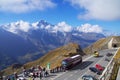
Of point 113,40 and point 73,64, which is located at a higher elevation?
point 113,40

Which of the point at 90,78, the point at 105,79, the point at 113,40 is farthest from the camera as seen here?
the point at 113,40

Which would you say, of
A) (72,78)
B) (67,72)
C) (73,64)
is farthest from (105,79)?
(73,64)

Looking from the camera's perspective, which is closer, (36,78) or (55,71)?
(36,78)

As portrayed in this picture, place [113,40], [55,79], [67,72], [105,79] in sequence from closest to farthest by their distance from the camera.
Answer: [105,79] → [55,79] → [67,72] → [113,40]

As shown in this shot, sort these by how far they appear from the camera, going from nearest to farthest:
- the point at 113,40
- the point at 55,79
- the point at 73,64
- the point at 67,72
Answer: the point at 55,79 → the point at 67,72 → the point at 73,64 → the point at 113,40

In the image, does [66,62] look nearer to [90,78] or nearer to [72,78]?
[72,78]

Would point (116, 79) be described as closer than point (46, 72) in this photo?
Yes

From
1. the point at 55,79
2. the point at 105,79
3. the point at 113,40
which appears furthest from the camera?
the point at 113,40

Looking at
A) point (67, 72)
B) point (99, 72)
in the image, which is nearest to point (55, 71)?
point (67, 72)

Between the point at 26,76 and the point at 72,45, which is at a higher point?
Result: the point at 72,45

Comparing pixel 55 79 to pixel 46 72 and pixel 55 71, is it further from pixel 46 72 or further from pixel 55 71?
pixel 55 71
